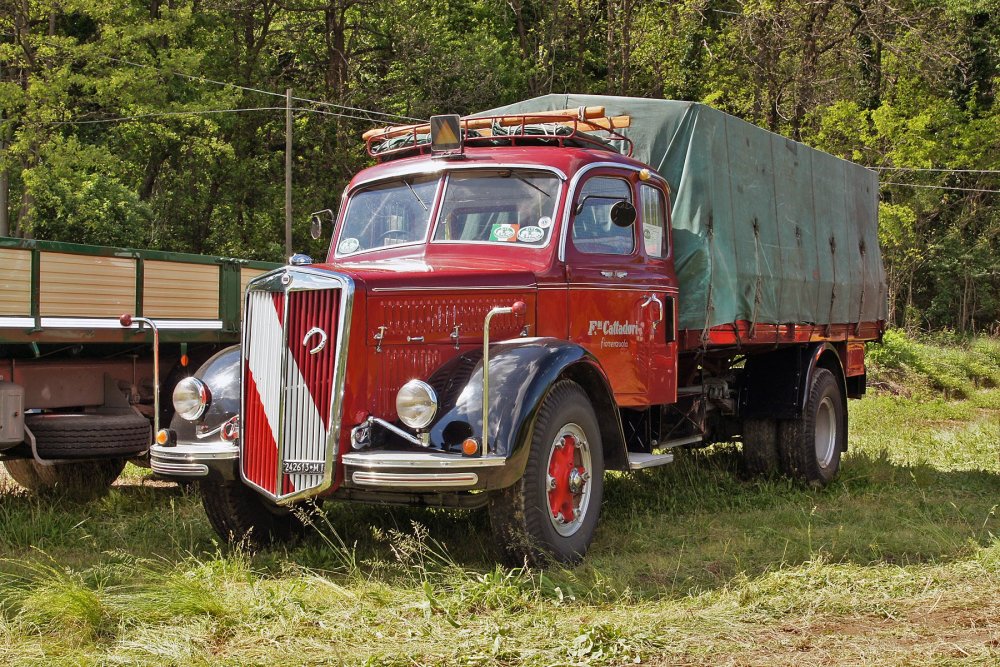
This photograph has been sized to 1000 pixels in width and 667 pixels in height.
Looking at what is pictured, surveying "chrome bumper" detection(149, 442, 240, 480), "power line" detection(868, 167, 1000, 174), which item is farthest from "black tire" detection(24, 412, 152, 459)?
"power line" detection(868, 167, 1000, 174)

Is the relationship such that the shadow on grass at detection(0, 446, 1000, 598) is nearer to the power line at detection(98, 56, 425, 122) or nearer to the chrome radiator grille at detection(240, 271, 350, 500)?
the chrome radiator grille at detection(240, 271, 350, 500)

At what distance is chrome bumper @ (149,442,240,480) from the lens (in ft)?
19.0

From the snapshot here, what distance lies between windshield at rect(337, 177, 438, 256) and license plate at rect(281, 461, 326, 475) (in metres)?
1.71

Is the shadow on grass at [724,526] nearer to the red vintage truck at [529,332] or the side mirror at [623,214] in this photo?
the red vintage truck at [529,332]

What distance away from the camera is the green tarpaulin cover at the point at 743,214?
7527 mm

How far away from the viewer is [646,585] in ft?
17.9

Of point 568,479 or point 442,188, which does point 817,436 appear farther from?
point 442,188

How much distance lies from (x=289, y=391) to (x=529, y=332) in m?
1.41

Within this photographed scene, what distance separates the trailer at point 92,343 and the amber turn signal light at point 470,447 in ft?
8.32

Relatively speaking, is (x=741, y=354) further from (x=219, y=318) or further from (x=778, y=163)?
(x=219, y=318)

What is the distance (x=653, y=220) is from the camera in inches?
285

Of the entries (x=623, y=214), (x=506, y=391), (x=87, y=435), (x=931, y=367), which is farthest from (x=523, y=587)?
(x=931, y=367)

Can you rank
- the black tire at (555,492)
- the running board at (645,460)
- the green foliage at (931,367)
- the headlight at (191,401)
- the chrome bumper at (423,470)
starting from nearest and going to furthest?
the chrome bumper at (423,470)
the black tire at (555,492)
the headlight at (191,401)
the running board at (645,460)
the green foliage at (931,367)

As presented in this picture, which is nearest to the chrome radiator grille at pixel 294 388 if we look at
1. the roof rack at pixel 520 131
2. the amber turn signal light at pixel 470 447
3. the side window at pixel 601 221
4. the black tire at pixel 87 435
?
the amber turn signal light at pixel 470 447
